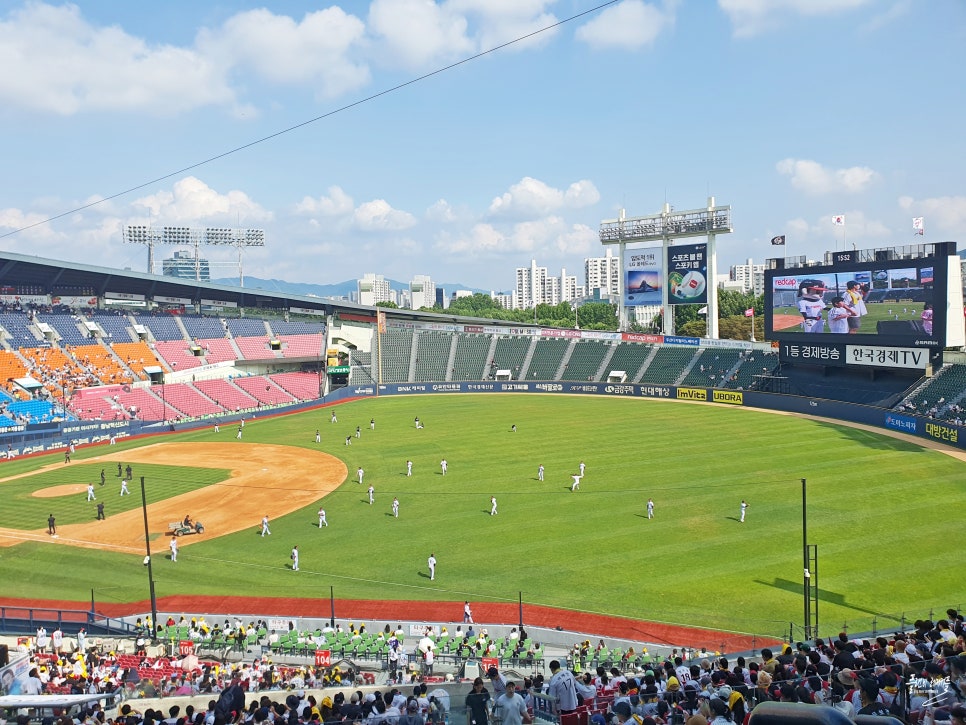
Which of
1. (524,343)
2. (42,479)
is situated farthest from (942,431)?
(42,479)

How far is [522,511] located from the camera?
102 ft

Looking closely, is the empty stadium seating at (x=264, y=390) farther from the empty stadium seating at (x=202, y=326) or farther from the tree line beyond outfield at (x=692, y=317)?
the tree line beyond outfield at (x=692, y=317)

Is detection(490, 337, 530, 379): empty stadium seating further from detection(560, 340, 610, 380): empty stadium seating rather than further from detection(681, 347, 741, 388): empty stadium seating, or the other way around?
detection(681, 347, 741, 388): empty stadium seating

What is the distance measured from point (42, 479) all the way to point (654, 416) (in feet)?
142

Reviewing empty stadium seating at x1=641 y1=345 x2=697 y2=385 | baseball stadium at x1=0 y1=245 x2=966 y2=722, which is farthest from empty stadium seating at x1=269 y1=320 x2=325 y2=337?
empty stadium seating at x1=641 y1=345 x2=697 y2=385

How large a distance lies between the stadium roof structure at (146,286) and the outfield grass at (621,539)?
2971 cm

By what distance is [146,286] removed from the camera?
7738 centimetres

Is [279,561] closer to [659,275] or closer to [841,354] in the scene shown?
[841,354]

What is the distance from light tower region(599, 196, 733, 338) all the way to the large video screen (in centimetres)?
1679

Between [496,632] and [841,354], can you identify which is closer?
[496,632]

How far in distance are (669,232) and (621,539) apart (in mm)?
53408

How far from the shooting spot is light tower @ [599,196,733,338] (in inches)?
2808

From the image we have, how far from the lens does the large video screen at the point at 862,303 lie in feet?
144

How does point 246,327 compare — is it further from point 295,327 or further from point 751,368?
point 751,368
